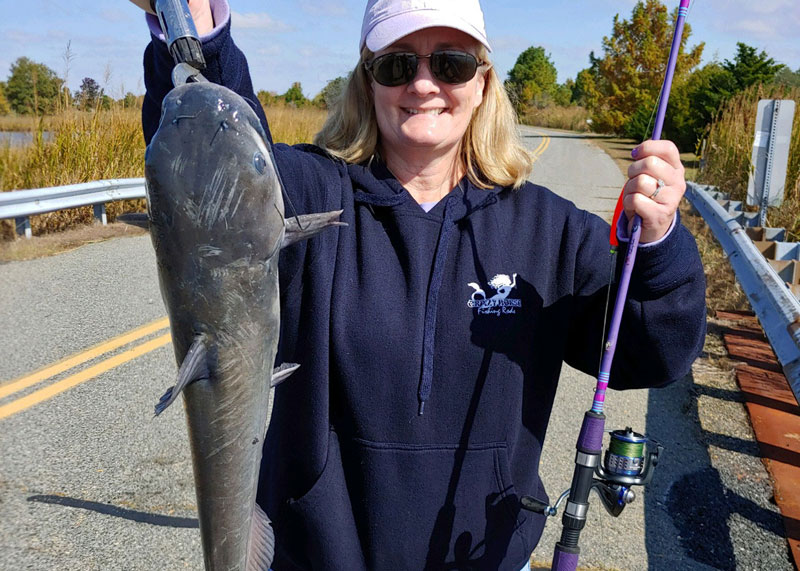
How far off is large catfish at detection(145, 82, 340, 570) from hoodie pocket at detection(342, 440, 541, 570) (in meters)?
0.70

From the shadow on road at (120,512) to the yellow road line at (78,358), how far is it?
1.40 meters

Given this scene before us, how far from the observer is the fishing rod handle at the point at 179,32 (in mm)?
1425

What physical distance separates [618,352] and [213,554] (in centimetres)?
123

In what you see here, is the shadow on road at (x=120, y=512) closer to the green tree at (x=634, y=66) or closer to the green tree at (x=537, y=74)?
the green tree at (x=634, y=66)

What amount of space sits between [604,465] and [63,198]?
8.15 metres

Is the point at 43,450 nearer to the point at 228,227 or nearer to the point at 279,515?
the point at 279,515

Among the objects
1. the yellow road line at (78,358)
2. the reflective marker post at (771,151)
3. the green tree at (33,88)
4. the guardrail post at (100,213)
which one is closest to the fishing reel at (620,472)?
the yellow road line at (78,358)

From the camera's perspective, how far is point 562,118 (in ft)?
186

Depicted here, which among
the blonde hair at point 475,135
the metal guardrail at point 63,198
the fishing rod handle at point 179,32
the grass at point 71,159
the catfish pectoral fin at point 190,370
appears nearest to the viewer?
the catfish pectoral fin at point 190,370

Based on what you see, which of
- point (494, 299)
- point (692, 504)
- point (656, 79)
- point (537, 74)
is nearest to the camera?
point (494, 299)

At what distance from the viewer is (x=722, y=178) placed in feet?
40.0

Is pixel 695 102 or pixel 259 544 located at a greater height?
pixel 695 102

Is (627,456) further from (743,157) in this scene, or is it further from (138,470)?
(743,157)

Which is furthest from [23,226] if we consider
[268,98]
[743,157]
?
[268,98]
